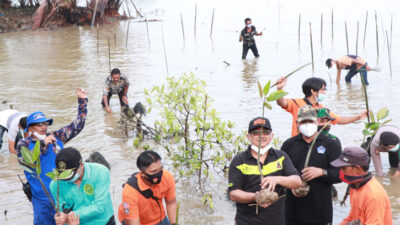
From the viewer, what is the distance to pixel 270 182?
140 inches

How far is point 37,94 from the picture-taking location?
1199cm

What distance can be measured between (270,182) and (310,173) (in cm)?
54

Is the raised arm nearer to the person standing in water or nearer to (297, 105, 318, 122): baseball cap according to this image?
(297, 105, 318, 122): baseball cap

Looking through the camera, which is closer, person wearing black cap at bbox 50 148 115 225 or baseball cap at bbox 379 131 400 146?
person wearing black cap at bbox 50 148 115 225

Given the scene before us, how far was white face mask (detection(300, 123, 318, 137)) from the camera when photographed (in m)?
4.17

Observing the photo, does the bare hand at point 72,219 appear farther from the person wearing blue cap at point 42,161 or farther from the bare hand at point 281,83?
the bare hand at point 281,83

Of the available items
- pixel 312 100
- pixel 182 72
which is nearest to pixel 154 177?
pixel 312 100

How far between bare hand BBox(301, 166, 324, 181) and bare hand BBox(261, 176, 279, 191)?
0.45 m

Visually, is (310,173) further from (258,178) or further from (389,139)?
(389,139)

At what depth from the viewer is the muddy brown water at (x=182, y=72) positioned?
21.6ft

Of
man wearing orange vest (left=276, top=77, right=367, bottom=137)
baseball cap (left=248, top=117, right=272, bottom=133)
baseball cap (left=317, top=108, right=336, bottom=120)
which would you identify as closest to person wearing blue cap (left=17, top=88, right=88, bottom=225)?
baseball cap (left=248, top=117, right=272, bottom=133)

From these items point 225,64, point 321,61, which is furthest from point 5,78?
point 321,61

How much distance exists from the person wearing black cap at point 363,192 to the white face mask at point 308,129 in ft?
2.07

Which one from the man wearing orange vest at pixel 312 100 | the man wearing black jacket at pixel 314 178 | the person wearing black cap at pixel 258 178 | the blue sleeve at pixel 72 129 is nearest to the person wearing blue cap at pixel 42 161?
the blue sleeve at pixel 72 129
